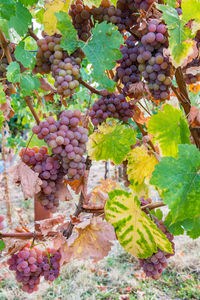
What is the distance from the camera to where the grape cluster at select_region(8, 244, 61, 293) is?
0.79 metres

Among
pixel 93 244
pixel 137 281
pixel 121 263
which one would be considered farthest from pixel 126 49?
pixel 121 263

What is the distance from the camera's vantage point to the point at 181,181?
445 mm

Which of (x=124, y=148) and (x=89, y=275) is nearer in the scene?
(x=124, y=148)

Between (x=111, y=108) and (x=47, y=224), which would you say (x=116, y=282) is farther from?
(x=111, y=108)

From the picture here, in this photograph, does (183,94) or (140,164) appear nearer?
(183,94)

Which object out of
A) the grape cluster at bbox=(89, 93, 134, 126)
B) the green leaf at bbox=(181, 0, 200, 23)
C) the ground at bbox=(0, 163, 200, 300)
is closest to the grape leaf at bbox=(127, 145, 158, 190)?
the grape cluster at bbox=(89, 93, 134, 126)

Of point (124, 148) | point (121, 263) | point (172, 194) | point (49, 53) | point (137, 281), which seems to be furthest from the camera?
point (121, 263)

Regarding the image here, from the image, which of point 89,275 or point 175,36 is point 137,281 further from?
point 175,36

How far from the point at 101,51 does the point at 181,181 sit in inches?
11.6

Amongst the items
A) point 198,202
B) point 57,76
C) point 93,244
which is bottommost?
point 93,244

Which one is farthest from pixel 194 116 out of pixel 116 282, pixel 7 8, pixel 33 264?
pixel 116 282

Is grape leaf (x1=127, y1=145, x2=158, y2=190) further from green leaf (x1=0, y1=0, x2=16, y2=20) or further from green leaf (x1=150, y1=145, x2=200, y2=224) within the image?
green leaf (x1=0, y1=0, x2=16, y2=20)

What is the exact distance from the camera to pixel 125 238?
0.60 metres

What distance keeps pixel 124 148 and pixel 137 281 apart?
7.48ft
